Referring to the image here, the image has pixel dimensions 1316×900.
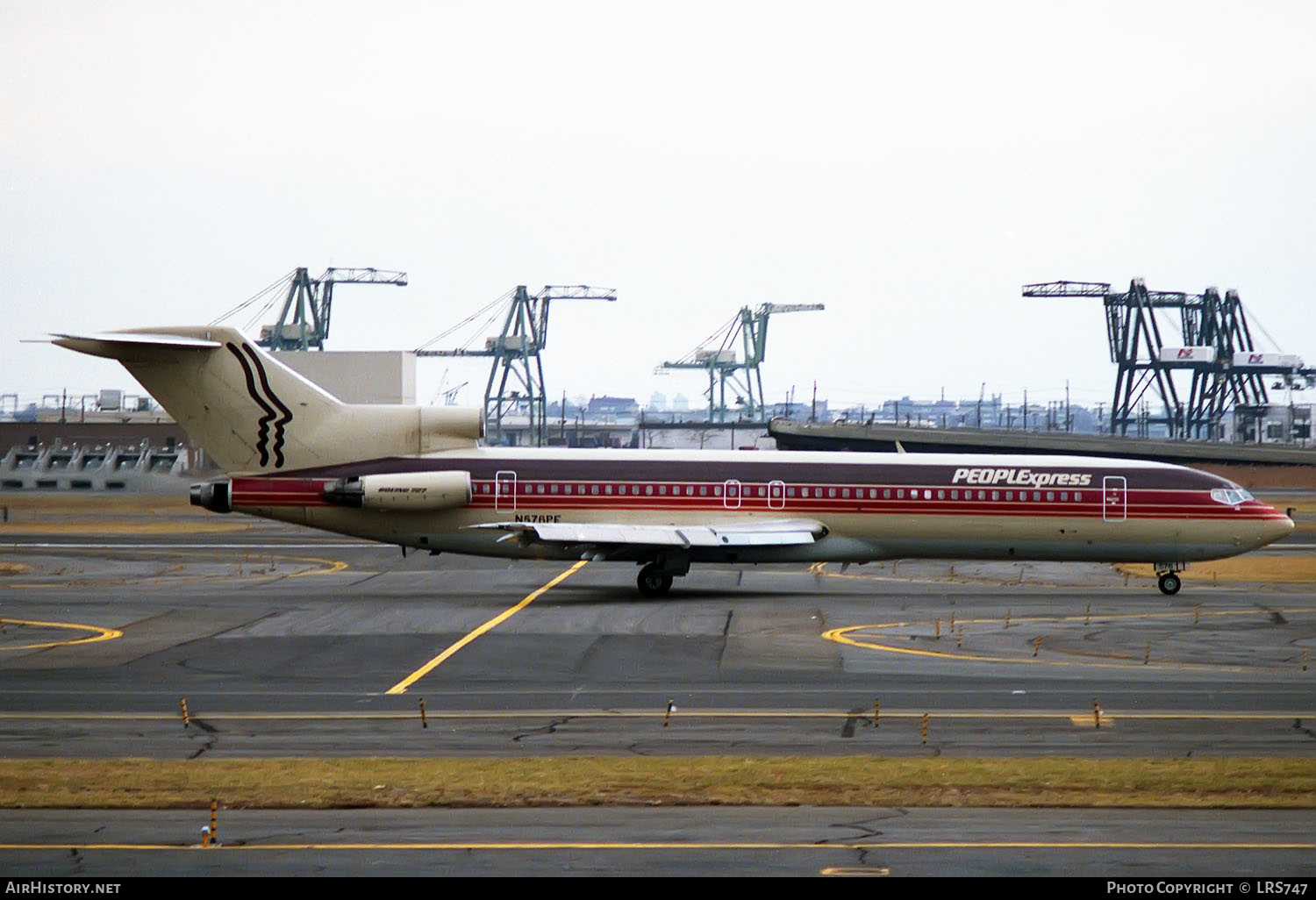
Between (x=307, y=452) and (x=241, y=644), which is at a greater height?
(x=307, y=452)

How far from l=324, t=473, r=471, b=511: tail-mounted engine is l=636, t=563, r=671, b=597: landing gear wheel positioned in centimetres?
547

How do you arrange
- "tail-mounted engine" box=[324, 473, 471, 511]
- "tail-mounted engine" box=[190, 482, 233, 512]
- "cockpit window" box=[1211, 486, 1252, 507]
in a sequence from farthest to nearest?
"cockpit window" box=[1211, 486, 1252, 507]
"tail-mounted engine" box=[190, 482, 233, 512]
"tail-mounted engine" box=[324, 473, 471, 511]

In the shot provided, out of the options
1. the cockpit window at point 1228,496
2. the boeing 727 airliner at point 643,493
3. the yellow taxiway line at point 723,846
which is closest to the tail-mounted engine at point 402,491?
the boeing 727 airliner at point 643,493

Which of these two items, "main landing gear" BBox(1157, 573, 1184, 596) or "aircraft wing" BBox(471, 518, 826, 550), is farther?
"main landing gear" BBox(1157, 573, 1184, 596)

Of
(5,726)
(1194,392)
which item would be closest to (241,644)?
(5,726)

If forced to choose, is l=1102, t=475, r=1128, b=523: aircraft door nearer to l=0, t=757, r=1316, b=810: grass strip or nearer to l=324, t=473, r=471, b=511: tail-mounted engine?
l=324, t=473, r=471, b=511: tail-mounted engine

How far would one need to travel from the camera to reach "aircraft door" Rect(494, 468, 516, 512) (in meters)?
40.1

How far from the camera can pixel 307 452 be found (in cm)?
4019

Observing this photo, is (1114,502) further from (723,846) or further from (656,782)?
(723,846)

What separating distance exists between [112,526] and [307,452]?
3227 centimetres

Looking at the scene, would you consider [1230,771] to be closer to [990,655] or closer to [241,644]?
[990,655]

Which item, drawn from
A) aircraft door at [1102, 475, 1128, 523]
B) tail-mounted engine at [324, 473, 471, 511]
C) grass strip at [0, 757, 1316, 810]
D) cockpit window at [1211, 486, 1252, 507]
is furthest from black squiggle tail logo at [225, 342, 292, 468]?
cockpit window at [1211, 486, 1252, 507]

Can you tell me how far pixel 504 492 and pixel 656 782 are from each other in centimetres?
2292

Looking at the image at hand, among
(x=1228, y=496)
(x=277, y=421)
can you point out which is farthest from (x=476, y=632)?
(x=1228, y=496)
